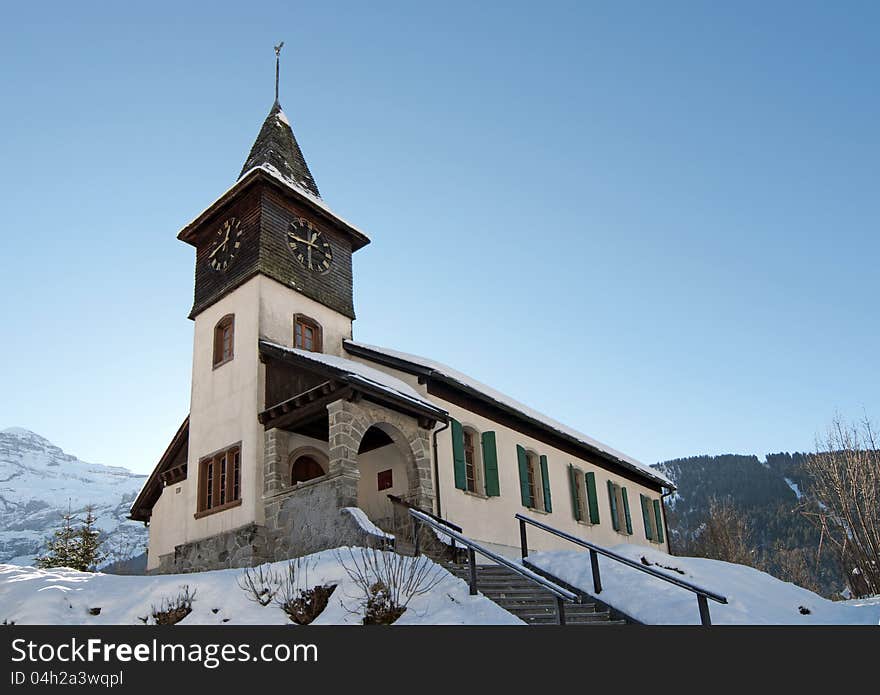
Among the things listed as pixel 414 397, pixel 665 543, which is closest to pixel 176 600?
pixel 414 397

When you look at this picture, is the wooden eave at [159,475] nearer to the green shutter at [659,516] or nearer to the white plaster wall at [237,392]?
the white plaster wall at [237,392]

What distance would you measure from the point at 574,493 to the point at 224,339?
33.8ft

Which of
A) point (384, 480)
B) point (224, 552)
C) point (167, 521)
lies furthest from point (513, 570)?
point (167, 521)

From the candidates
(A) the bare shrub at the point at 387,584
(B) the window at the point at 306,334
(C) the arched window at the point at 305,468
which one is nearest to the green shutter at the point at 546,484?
(C) the arched window at the point at 305,468

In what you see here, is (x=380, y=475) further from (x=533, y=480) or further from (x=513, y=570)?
(x=513, y=570)

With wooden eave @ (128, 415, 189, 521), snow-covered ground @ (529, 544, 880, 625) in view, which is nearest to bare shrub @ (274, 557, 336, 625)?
snow-covered ground @ (529, 544, 880, 625)

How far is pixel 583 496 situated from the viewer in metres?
22.3

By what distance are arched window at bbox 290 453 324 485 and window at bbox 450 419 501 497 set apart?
3.07m

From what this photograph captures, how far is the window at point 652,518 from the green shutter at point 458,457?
11.6 meters

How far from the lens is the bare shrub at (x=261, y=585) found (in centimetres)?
948

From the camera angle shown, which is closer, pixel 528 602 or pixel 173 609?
pixel 173 609
